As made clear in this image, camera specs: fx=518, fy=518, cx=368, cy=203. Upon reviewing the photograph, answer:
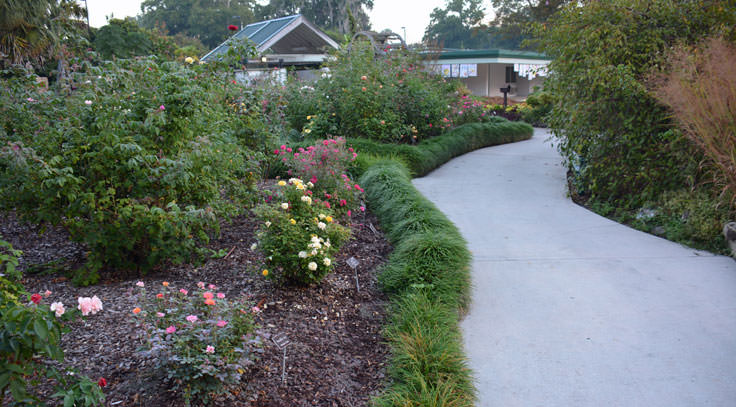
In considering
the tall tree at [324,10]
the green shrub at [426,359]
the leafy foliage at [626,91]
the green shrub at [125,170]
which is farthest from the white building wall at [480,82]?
the green shrub at [426,359]

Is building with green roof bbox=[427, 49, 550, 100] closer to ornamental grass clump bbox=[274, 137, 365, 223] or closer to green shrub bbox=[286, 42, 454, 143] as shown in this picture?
green shrub bbox=[286, 42, 454, 143]

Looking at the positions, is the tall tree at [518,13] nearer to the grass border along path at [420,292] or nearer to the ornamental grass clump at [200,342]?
the grass border along path at [420,292]

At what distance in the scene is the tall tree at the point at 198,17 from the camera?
4800 centimetres

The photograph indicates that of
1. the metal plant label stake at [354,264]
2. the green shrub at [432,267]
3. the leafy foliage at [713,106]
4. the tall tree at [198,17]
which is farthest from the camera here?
the tall tree at [198,17]

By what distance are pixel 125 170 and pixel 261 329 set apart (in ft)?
4.85

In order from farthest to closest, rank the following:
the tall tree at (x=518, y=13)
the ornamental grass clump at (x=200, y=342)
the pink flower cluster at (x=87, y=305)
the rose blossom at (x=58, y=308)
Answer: the tall tree at (x=518, y=13) < the ornamental grass clump at (x=200, y=342) < the pink flower cluster at (x=87, y=305) < the rose blossom at (x=58, y=308)

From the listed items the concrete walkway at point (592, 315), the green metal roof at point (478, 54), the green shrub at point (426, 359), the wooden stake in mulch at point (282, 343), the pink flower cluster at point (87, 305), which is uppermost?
the green metal roof at point (478, 54)

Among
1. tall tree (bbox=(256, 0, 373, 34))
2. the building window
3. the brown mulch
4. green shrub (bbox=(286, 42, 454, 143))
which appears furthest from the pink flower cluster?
tall tree (bbox=(256, 0, 373, 34))

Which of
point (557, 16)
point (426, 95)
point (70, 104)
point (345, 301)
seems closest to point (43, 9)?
point (426, 95)

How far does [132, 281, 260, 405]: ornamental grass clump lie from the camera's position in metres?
2.32

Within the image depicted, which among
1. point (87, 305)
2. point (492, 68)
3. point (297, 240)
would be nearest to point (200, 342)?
point (87, 305)

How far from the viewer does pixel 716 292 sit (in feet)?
13.0

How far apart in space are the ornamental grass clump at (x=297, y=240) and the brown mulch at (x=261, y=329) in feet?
0.52

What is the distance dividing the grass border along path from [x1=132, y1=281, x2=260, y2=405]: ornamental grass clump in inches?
30.0
